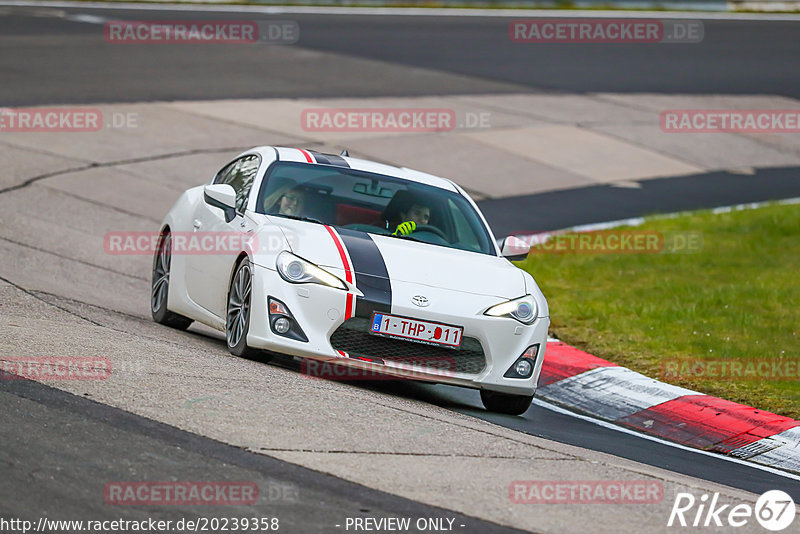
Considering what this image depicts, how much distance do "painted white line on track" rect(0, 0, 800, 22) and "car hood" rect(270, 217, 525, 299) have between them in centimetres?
2334

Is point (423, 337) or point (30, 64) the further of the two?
point (30, 64)

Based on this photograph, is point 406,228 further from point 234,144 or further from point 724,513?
point 234,144

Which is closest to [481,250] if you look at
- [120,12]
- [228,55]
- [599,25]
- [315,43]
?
[228,55]

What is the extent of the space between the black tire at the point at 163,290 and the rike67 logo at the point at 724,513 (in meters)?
4.79

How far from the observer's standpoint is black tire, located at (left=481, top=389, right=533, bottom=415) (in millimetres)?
8461

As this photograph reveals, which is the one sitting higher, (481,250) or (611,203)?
(481,250)

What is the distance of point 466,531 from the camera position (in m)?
5.40

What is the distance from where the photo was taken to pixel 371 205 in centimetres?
930

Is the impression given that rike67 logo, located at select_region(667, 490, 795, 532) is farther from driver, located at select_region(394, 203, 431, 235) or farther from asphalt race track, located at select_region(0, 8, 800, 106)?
asphalt race track, located at select_region(0, 8, 800, 106)

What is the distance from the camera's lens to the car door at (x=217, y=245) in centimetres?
877

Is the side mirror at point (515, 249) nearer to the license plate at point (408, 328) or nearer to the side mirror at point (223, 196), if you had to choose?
the license plate at point (408, 328)

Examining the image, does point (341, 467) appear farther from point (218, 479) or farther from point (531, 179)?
point (531, 179)

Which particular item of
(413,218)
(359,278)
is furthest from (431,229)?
(359,278)

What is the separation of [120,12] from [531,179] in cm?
1493
